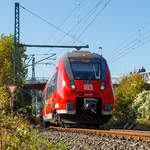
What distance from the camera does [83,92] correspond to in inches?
524

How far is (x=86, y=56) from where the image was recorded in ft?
48.1

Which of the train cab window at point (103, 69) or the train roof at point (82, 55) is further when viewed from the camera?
the train roof at point (82, 55)

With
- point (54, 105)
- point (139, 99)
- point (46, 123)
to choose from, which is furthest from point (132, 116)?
point (54, 105)

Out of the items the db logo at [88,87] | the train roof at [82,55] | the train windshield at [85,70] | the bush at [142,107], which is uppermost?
the train roof at [82,55]

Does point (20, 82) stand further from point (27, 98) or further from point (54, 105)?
point (54, 105)

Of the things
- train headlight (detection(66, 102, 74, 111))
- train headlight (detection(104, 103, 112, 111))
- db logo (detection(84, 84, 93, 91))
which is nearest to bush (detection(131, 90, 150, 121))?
train headlight (detection(104, 103, 112, 111))

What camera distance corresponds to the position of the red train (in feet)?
43.3

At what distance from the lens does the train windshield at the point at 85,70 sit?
45.1 ft

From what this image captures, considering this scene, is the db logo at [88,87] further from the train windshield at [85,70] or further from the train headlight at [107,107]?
the train headlight at [107,107]

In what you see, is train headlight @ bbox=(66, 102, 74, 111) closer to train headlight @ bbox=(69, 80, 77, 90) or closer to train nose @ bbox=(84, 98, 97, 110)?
train nose @ bbox=(84, 98, 97, 110)

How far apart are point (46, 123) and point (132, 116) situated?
31.2ft

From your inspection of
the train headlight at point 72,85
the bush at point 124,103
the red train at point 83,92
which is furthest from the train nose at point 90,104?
the bush at point 124,103

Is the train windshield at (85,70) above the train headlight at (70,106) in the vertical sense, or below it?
above

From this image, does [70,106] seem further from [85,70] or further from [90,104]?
[85,70]
